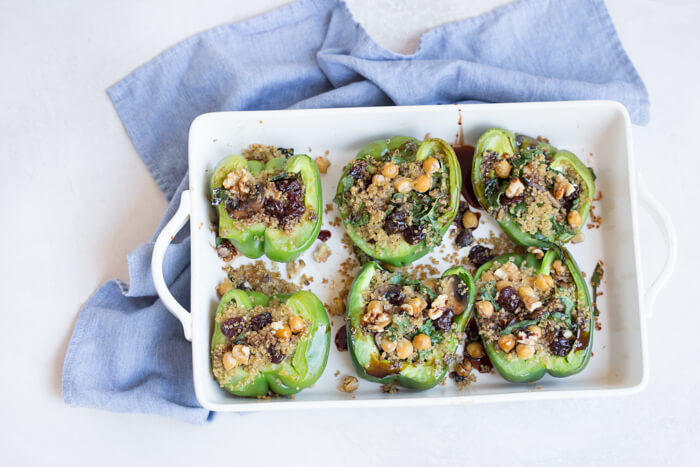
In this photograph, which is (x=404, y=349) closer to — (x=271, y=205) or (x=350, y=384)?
(x=350, y=384)

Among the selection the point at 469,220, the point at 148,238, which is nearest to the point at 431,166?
the point at 469,220

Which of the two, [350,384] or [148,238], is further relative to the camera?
[148,238]

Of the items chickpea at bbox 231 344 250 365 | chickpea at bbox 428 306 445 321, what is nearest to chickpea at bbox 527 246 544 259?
chickpea at bbox 428 306 445 321

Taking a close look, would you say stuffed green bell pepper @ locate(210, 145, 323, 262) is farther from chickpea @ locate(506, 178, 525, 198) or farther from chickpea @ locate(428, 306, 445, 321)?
chickpea @ locate(506, 178, 525, 198)

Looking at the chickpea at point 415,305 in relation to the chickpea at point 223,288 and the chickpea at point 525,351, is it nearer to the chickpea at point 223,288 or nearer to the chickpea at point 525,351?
the chickpea at point 525,351

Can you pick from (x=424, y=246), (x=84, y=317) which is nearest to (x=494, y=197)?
(x=424, y=246)

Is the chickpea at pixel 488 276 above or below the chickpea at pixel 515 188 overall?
below

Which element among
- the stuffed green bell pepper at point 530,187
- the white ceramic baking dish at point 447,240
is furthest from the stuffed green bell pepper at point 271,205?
the stuffed green bell pepper at point 530,187
